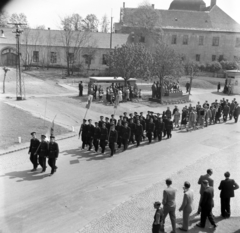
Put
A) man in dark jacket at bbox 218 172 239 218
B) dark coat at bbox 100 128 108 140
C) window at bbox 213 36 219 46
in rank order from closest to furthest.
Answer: man in dark jacket at bbox 218 172 239 218 < dark coat at bbox 100 128 108 140 < window at bbox 213 36 219 46

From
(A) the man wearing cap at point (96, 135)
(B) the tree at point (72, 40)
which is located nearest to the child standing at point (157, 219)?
(A) the man wearing cap at point (96, 135)

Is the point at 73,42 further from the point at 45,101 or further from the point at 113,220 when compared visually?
the point at 113,220

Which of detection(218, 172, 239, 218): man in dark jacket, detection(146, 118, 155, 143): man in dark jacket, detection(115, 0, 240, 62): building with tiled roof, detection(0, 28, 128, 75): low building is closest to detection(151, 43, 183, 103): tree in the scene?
detection(146, 118, 155, 143): man in dark jacket

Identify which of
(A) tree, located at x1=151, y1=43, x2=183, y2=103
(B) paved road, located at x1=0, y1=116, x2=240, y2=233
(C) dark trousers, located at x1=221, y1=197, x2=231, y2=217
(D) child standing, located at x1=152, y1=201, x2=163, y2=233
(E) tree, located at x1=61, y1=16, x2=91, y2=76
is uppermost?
(E) tree, located at x1=61, y1=16, x2=91, y2=76

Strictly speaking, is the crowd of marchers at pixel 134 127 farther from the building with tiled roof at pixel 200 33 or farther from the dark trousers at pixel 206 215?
the building with tiled roof at pixel 200 33

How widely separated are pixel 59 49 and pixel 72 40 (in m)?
2.06

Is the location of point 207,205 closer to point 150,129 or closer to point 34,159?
point 34,159

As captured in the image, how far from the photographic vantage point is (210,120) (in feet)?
61.9

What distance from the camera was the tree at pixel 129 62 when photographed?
25.0 meters

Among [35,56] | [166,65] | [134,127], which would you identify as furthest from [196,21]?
[134,127]

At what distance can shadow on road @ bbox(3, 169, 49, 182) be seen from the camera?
31.3ft

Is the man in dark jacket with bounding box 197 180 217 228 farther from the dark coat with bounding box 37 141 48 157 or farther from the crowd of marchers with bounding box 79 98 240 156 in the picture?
the crowd of marchers with bounding box 79 98 240 156

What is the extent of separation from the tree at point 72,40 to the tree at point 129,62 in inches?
661

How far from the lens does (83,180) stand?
9.67 meters
